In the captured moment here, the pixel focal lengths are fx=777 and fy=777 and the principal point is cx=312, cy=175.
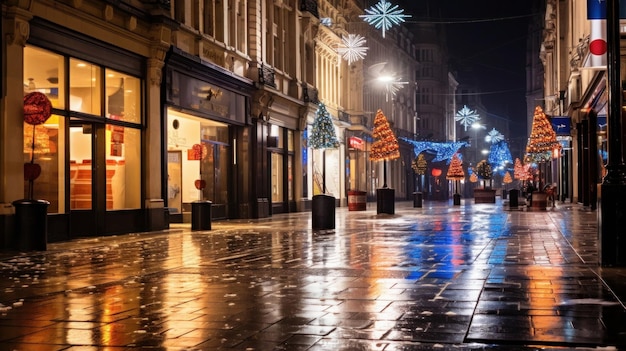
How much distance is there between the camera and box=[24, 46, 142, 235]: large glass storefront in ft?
59.6

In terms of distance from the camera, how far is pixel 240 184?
105 ft

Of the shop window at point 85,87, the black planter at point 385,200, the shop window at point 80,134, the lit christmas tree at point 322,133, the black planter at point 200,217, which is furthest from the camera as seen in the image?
the lit christmas tree at point 322,133

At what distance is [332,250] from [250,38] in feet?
65.6

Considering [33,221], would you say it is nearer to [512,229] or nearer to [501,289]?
[501,289]

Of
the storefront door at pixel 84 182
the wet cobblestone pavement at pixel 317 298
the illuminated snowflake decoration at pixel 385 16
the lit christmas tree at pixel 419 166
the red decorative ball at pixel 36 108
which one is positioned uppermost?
the illuminated snowflake decoration at pixel 385 16

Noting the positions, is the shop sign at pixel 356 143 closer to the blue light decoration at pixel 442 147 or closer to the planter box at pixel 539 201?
the blue light decoration at pixel 442 147

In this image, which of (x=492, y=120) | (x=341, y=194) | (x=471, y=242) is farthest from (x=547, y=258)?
(x=492, y=120)

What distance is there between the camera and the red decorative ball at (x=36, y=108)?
629 inches

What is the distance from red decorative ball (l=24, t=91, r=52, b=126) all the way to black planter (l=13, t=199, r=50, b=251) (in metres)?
1.88

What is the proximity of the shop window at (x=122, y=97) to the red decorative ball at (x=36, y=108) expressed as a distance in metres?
4.74

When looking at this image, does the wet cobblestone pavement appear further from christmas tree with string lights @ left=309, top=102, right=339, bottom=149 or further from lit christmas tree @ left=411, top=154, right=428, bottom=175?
lit christmas tree @ left=411, top=154, right=428, bottom=175

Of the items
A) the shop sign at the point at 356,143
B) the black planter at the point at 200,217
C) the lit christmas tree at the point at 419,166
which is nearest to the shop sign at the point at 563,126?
the shop sign at the point at 356,143

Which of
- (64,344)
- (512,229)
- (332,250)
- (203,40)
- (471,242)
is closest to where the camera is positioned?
(64,344)

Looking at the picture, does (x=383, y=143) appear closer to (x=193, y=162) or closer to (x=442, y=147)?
(x=193, y=162)
